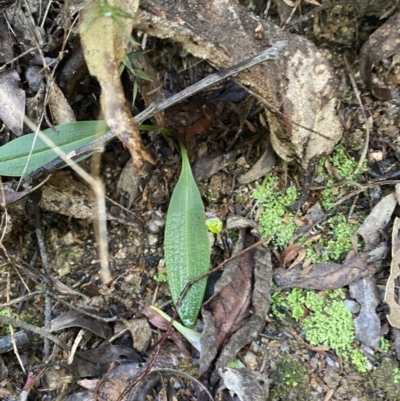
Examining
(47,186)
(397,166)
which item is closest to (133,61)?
(47,186)

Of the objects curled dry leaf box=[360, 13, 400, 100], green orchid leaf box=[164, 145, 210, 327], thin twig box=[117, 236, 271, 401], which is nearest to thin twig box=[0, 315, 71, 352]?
thin twig box=[117, 236, 271, 401]

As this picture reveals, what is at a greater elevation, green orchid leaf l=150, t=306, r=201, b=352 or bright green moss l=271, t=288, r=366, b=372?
bright green moss l=271, t=288, r=366, b=372

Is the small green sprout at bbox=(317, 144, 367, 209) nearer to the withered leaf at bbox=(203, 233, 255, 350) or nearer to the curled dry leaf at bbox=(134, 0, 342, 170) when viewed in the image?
the curled dry leaf at bbox=(134, 0, 342, 170)

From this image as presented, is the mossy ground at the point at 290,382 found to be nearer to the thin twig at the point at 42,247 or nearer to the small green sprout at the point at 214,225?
the small green sprout at the point at 214,225

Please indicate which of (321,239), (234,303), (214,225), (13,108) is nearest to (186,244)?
(214,225)

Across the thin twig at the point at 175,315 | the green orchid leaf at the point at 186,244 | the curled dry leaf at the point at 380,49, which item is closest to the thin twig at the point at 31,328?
the thin twig at the point at 175,315

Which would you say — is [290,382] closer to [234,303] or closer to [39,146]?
[234,303]

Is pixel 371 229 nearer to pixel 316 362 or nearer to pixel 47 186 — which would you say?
pixel 316 362
